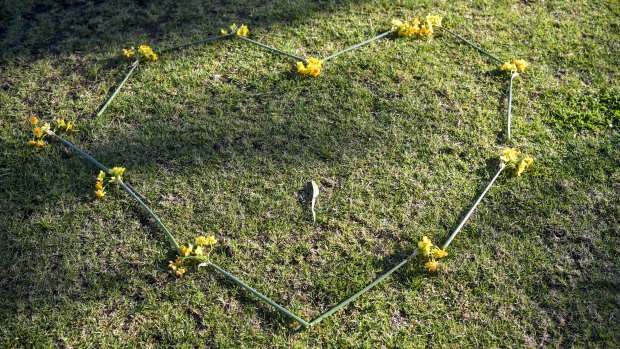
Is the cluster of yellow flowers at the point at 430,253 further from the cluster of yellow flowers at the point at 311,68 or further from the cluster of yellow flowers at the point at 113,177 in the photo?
the cluster of yellow flowers at the point at 113,177

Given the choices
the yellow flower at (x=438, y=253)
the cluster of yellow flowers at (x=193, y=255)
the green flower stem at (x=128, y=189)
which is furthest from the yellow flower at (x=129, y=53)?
the yellow flower at (x=438, y=253)

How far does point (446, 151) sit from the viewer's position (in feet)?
10.6

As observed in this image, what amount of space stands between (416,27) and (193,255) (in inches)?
89.6

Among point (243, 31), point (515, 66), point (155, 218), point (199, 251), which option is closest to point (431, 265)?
point (199, 251)

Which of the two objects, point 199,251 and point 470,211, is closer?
point 199,251

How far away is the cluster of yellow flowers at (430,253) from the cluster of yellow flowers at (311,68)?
1433 millimetres

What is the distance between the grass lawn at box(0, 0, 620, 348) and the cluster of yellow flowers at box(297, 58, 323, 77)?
8 centimetres

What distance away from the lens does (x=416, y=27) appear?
3895mm

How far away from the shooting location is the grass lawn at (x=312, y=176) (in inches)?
99.6

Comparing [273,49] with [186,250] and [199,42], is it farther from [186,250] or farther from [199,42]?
[186,250]

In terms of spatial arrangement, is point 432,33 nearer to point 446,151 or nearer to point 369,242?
point 446,151

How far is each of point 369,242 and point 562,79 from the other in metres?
1.87

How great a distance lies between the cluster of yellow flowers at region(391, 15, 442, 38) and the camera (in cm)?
391

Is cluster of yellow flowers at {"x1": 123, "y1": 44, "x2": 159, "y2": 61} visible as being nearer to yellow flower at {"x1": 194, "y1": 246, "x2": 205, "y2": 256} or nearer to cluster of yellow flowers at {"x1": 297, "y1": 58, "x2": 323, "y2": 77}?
cluster of yellow flowers at {"x1": 297, "y1": 58, "x2": 323, "y2": 77}
